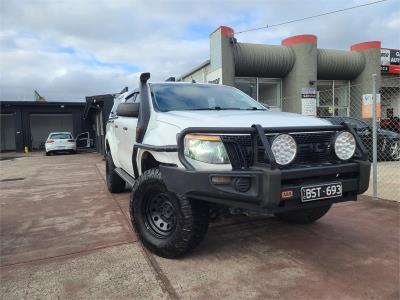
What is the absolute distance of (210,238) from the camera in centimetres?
421

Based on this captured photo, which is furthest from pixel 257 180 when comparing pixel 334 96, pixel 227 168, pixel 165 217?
pixel 334 96

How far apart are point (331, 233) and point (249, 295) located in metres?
1.91

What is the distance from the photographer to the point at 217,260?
356 centimetres

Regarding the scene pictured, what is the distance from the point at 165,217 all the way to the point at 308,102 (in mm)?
13720

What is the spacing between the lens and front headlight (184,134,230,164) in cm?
309

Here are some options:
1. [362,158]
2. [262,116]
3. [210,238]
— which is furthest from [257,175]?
[210,238]

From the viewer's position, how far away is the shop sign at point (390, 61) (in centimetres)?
2128

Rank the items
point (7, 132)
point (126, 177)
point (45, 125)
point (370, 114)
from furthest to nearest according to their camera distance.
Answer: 1. point (45, 125)
2. point (7, 132)
3. point (370, 114)
4. point (126, 177)

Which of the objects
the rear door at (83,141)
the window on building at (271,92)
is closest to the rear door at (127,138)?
the window on building at (271,92)

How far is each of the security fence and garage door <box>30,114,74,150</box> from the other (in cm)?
2225

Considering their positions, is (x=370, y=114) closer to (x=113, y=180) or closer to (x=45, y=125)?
(x=113, y=180)

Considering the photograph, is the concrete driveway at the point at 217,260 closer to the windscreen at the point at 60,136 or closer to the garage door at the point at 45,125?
the windscreen at the point at 60,136

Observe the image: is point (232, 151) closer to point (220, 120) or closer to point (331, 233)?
point (220, 120)

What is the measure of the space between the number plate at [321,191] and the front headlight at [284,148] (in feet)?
0.93
